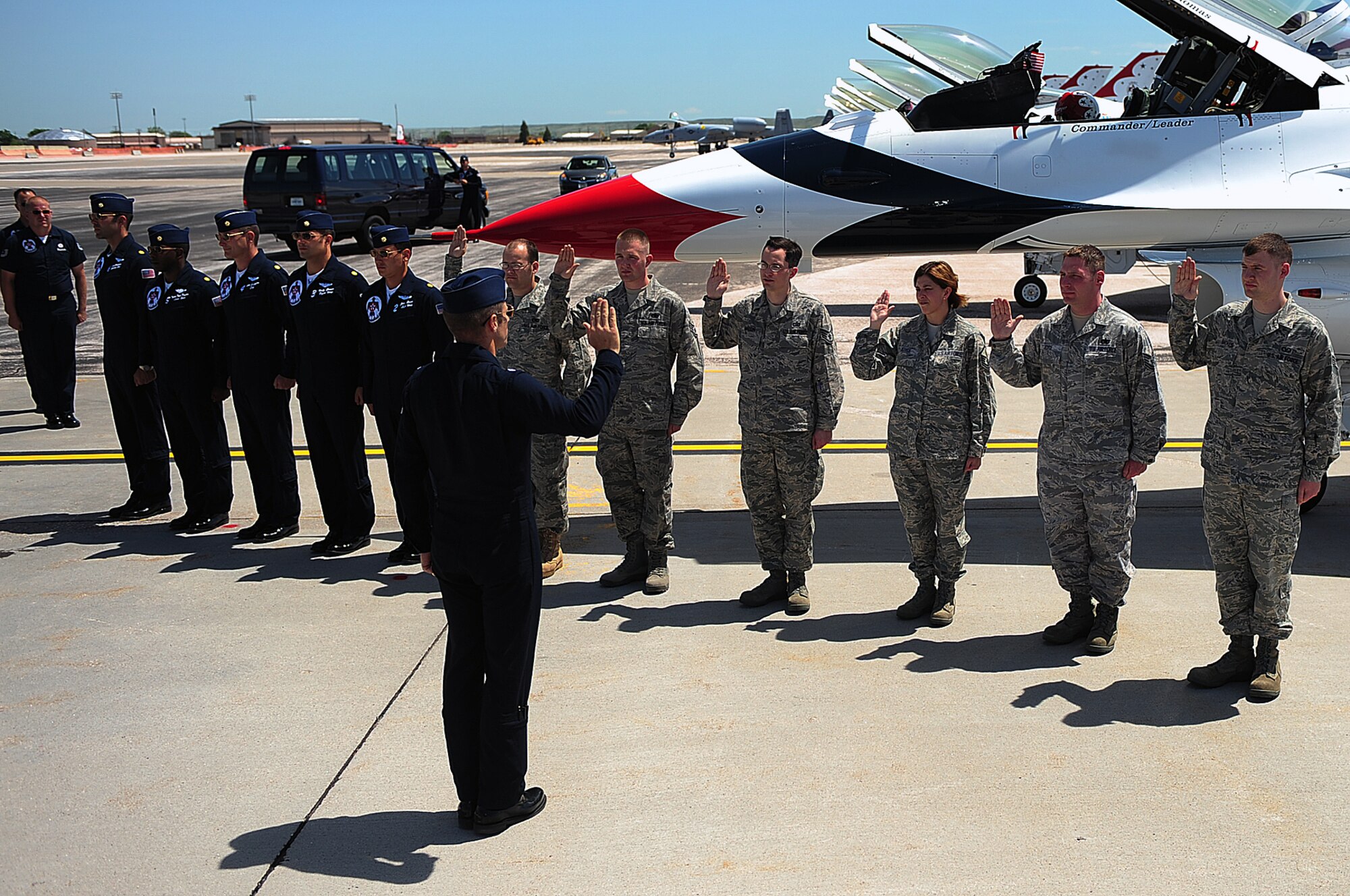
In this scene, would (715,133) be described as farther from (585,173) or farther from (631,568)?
(631,568)

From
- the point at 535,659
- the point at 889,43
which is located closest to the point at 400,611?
the point at 535,659

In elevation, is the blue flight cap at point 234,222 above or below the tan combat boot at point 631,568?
above

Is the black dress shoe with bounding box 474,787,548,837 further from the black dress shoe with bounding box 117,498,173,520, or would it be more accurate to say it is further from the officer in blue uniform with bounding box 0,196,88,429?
the officer in blue uniform with bounding box 0,196,88,429

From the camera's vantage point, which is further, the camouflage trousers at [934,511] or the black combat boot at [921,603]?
the black combat boot at [921,603]

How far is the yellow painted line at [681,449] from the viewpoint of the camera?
8.21 m

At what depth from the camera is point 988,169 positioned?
7.44m

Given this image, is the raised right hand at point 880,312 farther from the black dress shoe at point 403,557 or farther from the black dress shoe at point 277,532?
the black dress shoe at point 277,532

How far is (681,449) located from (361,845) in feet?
17.2

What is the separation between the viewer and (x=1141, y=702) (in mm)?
4328

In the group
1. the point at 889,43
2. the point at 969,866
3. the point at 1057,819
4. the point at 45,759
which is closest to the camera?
the point at 969,866

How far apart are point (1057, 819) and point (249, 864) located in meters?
2.56

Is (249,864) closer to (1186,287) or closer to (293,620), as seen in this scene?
(293,620)

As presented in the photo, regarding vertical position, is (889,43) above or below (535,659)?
above

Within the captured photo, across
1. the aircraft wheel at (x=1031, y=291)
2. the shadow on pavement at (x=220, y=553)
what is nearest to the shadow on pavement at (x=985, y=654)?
the shadow on pavement at (x=220, y=553)
